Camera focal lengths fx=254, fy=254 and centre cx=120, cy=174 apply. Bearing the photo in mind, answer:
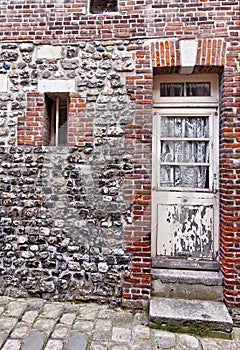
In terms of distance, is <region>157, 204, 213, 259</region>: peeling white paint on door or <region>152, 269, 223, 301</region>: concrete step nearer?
<region>152, 269, 223, 301</region>: concrete step

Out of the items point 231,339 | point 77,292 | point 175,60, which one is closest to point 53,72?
point 175,60

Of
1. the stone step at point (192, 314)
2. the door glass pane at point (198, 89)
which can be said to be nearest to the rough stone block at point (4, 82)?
the door glass pane at point (198, 89)

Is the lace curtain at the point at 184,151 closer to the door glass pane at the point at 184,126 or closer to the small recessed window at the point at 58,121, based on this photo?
the door glass pane at the point at 184,126

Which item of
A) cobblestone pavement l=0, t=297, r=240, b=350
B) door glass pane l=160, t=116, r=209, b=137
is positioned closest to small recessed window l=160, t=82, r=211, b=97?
door glass pane l=160, t=116, r=209, b=137

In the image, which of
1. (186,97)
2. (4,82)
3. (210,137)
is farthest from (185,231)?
(4,82)

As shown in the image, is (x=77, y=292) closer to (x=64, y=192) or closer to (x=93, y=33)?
(x=64, y=192)

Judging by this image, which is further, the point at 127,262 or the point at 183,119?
the point at 183,119

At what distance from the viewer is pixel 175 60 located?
3.18 meters

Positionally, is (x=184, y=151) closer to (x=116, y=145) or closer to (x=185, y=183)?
(x=185, y=183)

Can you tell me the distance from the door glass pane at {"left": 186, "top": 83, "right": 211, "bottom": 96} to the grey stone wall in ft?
2.70

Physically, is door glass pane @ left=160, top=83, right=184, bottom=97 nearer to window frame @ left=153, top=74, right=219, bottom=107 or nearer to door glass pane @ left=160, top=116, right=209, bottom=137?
window frame @ left=153, top=74, right=219, bottom=107

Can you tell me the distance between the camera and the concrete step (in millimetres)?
3127

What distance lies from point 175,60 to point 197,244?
2376 millimetres

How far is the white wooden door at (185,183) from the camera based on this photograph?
11.0 ft
